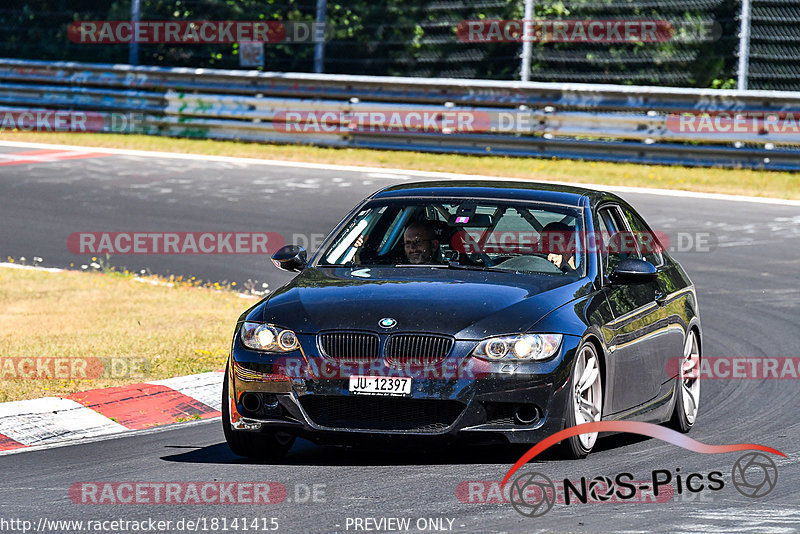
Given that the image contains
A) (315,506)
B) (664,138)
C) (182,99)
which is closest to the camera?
(315,506)

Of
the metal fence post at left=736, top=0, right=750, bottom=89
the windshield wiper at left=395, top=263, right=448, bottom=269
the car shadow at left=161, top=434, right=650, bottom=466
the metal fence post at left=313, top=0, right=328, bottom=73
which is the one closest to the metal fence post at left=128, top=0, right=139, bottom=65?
the metal fence post at left=313, top=0, right=328, bottom=73

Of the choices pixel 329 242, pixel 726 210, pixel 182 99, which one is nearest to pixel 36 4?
pixel 182 99

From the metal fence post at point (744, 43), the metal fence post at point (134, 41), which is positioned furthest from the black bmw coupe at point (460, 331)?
the metal fence post at point (134, 41)

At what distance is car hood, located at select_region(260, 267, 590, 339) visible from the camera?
7.10m

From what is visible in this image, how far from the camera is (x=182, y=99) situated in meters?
23.8

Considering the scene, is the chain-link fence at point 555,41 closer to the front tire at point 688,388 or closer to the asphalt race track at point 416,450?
the asphalt race track at point 416,450

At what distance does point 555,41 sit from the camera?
2250cm

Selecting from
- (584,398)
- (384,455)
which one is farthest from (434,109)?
(584,398)

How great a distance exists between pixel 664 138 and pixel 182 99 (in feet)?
26.4

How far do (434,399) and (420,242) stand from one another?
173 cm

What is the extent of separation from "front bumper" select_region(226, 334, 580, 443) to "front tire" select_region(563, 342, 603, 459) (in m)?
0.08

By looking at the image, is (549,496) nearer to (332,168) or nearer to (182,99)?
(332,168)

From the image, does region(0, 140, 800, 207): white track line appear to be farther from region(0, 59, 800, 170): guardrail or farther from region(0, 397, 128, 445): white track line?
region(0, 397, 128, 445): white track line

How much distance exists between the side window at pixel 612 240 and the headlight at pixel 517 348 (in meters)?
1.30
